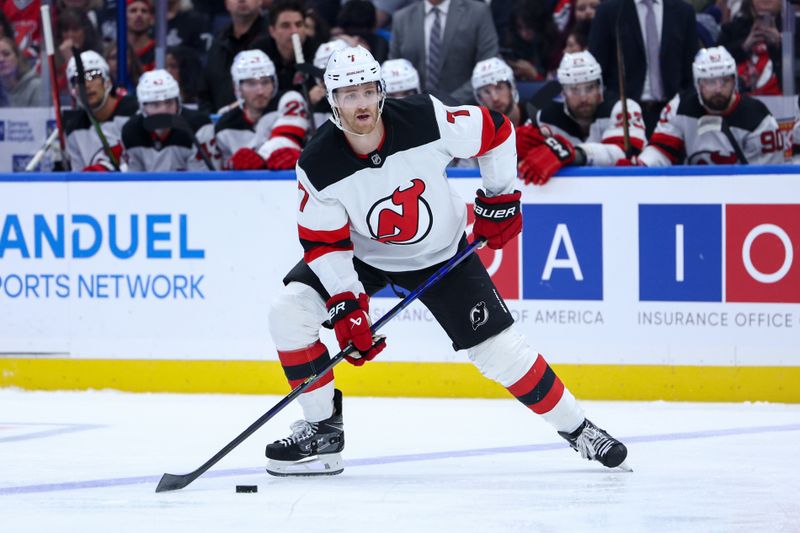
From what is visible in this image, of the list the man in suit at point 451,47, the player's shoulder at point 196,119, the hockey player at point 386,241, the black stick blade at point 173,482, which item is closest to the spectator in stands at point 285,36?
the player's shoulder at point 196,119

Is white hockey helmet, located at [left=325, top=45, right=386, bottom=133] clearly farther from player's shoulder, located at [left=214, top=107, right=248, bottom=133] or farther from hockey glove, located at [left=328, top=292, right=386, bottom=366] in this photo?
player's shoulder, located at [left=214, top=107, right=248, bottom=133]

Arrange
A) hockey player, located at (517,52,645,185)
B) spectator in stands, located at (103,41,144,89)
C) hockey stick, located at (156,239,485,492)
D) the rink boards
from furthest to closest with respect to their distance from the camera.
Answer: spectator in stands, located at (103,41,144,89) → hockey player, located at (517,52,645,185) → the rink boards → hockey stick, located at (156,239,485,492)

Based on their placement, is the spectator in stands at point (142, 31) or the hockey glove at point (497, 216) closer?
the hockey glove at point (497, 216)

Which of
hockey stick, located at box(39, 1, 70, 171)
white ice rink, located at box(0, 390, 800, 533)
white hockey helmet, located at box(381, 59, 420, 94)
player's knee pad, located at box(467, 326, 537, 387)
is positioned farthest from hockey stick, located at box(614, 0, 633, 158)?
hockey stick, located at box(39, 1, 70, 171)

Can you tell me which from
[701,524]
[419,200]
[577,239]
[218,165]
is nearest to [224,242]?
[218,165]

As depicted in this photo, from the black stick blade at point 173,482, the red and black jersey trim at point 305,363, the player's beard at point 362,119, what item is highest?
the player's beard at point 362,119

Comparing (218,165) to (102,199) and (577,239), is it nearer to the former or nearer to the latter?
(102,199)

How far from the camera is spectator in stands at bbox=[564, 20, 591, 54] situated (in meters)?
6.68

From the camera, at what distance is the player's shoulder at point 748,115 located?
5.77 meters

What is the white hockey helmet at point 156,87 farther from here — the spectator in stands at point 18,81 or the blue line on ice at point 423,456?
the blue line on ice at point 423,456

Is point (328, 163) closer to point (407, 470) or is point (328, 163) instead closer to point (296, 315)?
point (296, 315)

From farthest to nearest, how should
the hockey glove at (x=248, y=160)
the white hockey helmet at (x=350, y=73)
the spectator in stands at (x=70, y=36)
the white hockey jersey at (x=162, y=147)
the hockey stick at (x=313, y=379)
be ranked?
1. the spectator in stands at (x=70, y=36)
2. the white hockey jersey at (x=162, y=147)
3. the hockey glove at (x=248, y=160)
4. the hockey stick at (x=313, y=379)
5. the white hockey helmet at (x=350, y=73)

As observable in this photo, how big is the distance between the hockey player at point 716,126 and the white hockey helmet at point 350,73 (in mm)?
2171

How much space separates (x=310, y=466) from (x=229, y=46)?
3342 millimetres
